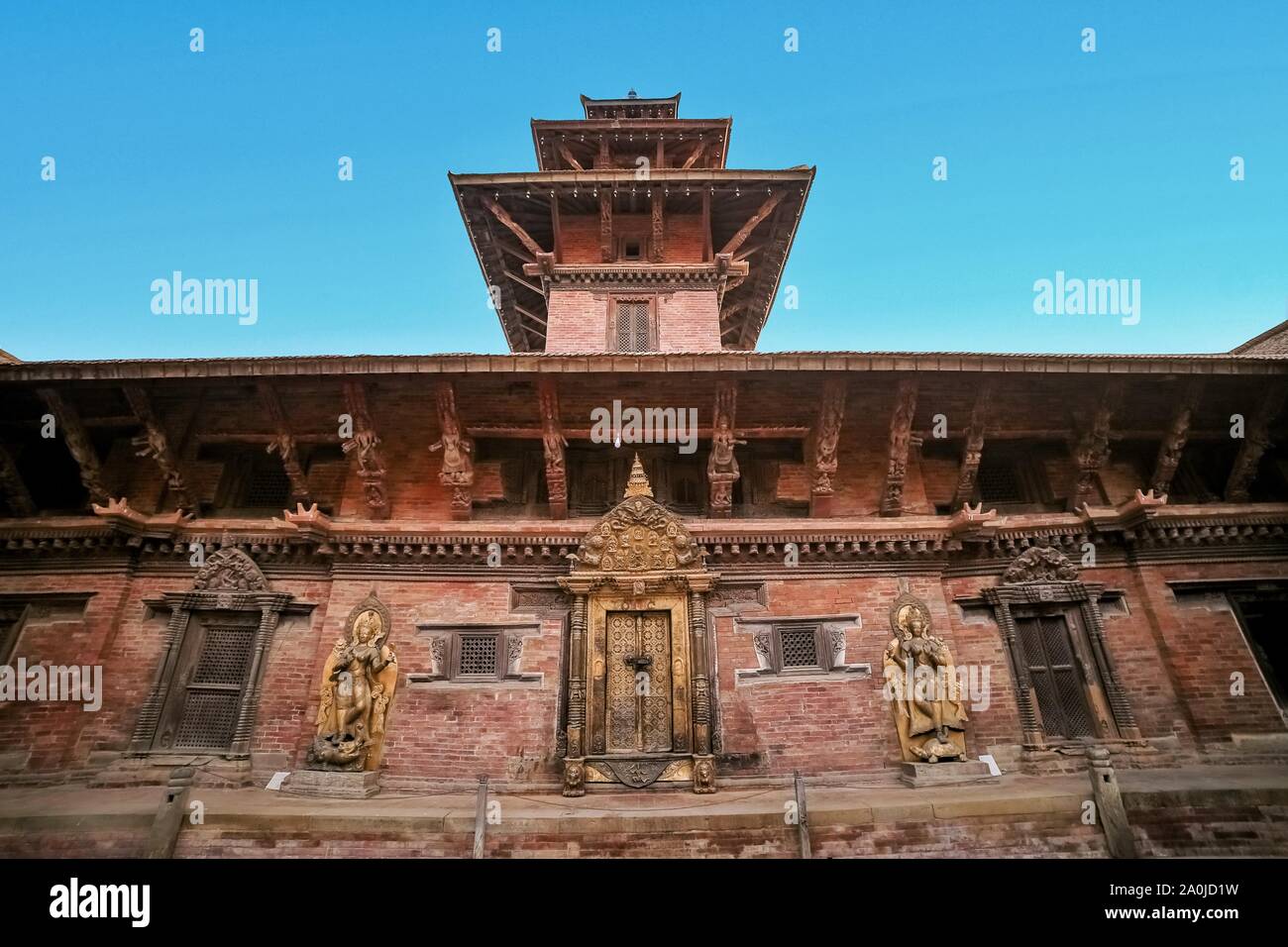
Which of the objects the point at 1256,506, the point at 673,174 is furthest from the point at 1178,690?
the point at 673,174

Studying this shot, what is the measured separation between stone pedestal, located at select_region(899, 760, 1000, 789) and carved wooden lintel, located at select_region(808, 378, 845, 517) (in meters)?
3.63

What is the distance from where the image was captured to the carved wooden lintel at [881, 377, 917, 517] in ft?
28.3

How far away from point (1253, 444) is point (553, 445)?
11.0 meters

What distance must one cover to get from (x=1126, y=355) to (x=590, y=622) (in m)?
8.60

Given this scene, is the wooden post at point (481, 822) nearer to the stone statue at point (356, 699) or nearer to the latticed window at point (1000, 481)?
the stone statue at point (356, 699)

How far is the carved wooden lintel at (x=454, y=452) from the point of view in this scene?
8.62 meters

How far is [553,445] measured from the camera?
880cm

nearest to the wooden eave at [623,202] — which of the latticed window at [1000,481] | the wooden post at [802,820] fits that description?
the latticed window at [1000,481]

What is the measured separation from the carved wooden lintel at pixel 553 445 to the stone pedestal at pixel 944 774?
5.93 m

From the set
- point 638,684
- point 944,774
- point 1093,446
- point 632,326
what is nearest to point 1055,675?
point 944,774

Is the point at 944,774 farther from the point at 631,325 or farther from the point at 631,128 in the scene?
the point at 631,128

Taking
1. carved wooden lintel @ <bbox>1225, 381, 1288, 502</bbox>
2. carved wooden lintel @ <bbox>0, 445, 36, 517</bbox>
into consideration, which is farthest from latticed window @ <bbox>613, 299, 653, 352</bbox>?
carved wooden lintel @ <bbox>0, 445, 36, 517</bbox>

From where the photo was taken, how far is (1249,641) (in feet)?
28.8
